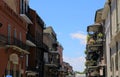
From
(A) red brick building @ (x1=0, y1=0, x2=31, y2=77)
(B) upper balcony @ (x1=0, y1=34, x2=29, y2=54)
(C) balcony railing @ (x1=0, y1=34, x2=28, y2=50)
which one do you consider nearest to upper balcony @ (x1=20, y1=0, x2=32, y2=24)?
(A) red brick building @ (x1=0, y1=0, x2=31, y2=77)

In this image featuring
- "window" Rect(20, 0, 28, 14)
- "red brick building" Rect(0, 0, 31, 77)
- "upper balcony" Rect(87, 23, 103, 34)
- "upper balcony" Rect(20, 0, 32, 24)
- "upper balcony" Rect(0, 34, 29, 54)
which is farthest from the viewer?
"upper balcony" Rect(87, 23, 103, 34)

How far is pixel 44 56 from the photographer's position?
89.4 meters

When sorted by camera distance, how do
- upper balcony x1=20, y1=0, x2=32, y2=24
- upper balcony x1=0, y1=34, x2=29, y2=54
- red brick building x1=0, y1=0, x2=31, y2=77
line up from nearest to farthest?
upper balcony x1=0, y1=34, x2=29, y2=54 → red brick building x1=0, y1=0, x2=31, y2=77 → upper balcony x1=20, y1=0, x2=32, y2=24

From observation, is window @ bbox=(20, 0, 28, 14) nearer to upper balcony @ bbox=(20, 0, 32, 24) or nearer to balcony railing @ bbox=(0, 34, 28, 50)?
upper balcony @ bbox=(20, 0, 32, 24)

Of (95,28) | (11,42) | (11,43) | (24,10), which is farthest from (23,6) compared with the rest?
(11,43)

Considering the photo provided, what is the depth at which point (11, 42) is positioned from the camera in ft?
153

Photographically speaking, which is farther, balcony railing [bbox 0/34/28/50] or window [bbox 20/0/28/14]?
window [bbox 20/0/28/14]

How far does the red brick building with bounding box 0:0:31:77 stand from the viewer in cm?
4416

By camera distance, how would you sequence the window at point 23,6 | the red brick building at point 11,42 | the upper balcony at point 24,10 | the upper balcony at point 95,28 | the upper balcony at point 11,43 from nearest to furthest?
the upper balcony at point 11,43 → the red brick building at point 11,42 → the upper balcony at point 24,10 → the window at point 23,6 → the upper balcony at point 95,28

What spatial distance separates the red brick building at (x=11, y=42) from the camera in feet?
145

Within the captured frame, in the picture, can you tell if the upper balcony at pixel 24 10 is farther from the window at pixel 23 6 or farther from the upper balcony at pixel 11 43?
the upper balcony at pixel 11 43

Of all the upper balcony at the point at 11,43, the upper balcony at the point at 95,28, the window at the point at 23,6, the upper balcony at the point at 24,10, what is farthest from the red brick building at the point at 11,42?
the upper balcony at the point at 95,28

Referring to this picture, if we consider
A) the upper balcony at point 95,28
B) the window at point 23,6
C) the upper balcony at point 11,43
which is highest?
the window at point 23,6

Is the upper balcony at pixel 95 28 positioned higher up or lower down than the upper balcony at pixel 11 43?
higher up
